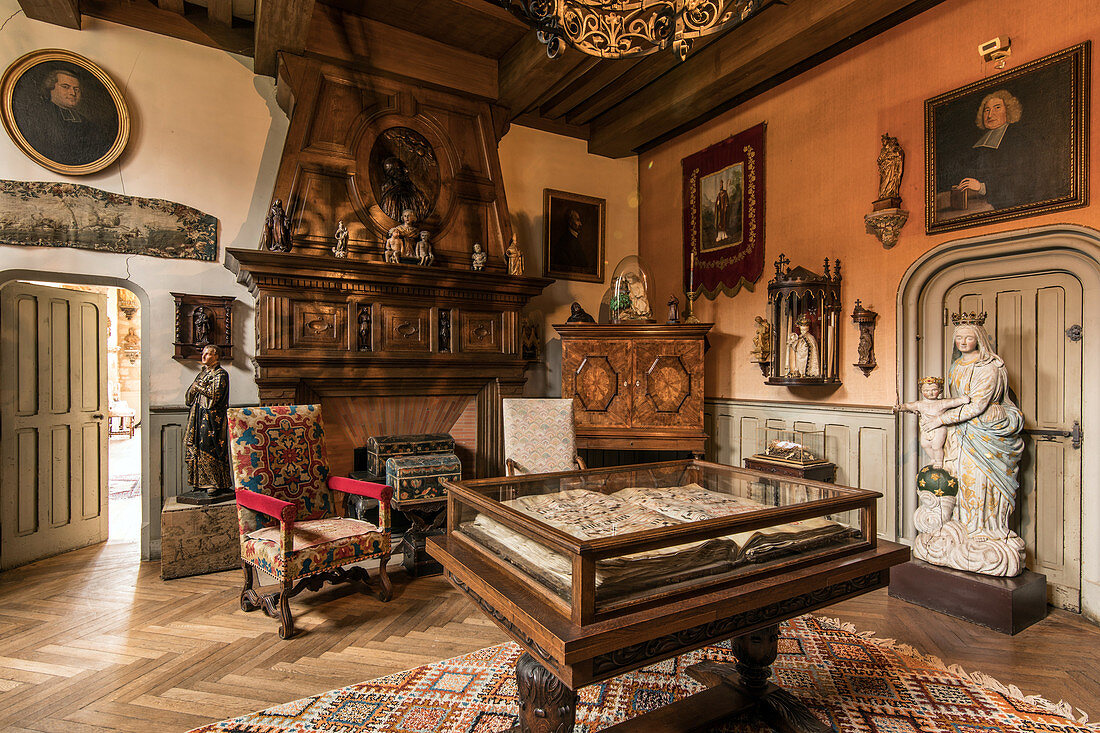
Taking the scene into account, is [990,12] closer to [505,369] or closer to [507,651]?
[505,369]

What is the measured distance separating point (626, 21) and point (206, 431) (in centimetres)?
382

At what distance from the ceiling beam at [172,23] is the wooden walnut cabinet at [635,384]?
355 cm

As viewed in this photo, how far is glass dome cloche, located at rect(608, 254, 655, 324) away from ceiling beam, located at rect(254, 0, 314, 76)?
10.7 ft

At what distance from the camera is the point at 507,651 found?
2922 mm

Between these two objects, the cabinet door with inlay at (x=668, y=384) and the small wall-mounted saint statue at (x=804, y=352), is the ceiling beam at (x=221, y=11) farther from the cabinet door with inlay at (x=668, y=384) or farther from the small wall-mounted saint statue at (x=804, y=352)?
the small wall-mounted saint statue at (x=804, y=352)

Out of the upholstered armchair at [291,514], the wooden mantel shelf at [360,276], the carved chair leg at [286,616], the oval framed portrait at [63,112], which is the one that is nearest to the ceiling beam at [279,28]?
the oval framed portrait at [63,112]

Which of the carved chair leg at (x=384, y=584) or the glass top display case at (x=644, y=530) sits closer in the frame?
the glass top display case at (x=644, y=530)

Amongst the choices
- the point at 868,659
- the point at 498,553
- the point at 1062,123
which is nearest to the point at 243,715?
the point at 498,553

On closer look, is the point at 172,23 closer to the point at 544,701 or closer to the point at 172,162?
the point at 172,162

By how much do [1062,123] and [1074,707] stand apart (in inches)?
124

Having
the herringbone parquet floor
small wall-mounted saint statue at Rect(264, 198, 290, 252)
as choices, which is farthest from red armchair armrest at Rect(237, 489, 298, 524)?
small wall-mounted saint statue at Rect(264, 198, 290, 252)

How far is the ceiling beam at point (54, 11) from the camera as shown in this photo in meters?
3.83

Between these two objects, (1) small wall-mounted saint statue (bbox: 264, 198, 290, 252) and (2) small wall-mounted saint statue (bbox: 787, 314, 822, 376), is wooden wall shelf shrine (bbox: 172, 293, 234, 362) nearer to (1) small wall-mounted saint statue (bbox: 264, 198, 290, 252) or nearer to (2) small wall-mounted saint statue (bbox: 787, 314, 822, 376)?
(1) small wall-mounted saint statue (bbox: 264, 198, 290, 252)

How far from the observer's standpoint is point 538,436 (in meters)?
4.55
